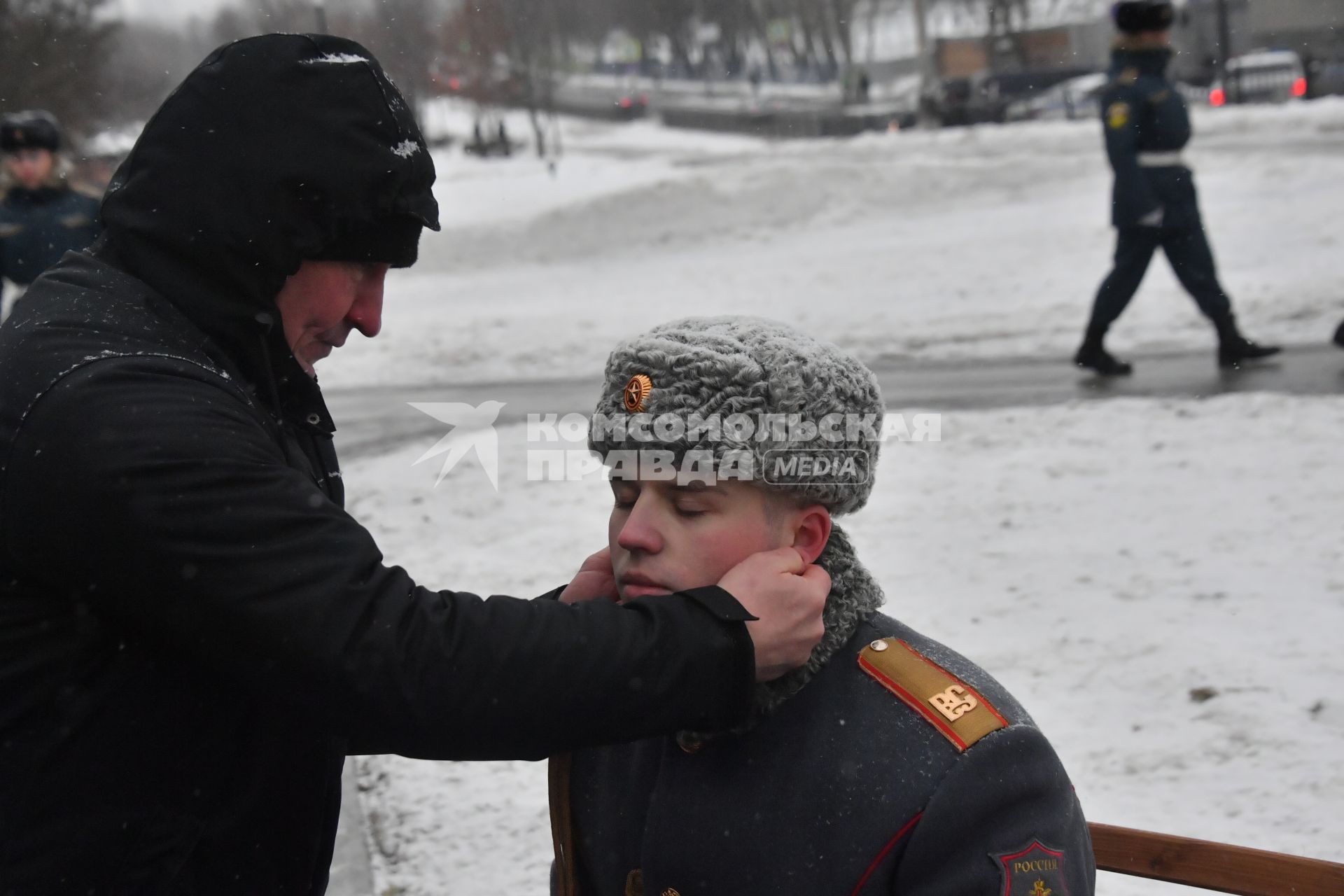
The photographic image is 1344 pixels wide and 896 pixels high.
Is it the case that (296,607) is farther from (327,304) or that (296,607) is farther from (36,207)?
(36,207)

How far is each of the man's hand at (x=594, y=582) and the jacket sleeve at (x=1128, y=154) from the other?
7040 millimetres

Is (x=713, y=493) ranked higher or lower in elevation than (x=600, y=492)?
higher

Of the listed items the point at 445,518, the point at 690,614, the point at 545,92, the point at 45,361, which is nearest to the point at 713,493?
the point at 690,614

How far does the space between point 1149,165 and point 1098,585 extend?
415 cm

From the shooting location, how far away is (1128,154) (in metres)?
8.28

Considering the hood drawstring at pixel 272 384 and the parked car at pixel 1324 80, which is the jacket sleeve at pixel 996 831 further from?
the parked car at pixel 1324 80

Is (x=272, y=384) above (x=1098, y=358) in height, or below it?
above

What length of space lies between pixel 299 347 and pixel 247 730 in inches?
22.3

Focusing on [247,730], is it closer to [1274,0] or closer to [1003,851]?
[1003,851]

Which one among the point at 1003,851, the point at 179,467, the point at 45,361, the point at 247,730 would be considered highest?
the point at 45,361

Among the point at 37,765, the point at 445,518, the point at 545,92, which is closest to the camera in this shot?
the point at 37,765

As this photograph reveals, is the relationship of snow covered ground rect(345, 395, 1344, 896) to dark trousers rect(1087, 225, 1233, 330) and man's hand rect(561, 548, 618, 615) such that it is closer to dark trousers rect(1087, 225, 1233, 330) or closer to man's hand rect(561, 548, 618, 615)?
dark trousers rect(1087, 225, 1233, 330)

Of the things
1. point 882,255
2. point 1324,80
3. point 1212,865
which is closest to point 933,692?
point 1212,865

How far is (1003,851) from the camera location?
1707 mm
